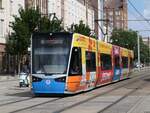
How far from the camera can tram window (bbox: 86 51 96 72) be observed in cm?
2884

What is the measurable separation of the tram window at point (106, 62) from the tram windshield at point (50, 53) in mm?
8264

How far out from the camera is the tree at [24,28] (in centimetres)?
6538

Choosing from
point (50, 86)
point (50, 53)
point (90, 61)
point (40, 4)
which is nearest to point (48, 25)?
point (40, 4)

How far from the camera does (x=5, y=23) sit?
230 ft

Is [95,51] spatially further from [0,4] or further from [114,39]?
[114,39]

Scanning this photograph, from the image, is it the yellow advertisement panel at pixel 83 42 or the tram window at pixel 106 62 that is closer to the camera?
the yellow advertisement panel at pixel 83 42

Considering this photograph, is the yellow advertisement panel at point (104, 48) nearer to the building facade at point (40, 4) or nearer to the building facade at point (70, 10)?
the building facade at point (40, 4)

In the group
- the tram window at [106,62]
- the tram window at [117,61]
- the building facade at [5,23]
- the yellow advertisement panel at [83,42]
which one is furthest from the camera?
the building facade at [5,23]

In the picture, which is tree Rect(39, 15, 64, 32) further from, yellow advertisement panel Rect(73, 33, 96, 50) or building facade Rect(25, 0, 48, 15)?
yellow advertisement panel Rect(73, 33, 96, 50)

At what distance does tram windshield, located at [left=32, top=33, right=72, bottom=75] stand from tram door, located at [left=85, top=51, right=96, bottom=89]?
2874mm

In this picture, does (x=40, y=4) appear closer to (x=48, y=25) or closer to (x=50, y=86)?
(x=48, y=25)

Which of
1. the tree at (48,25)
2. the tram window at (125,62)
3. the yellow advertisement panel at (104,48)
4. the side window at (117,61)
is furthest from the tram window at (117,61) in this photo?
the tree at (48,25)

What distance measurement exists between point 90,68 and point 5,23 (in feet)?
137

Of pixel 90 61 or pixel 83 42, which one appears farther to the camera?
pixel 90 61
